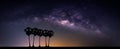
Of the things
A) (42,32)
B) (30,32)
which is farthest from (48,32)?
(30,32)

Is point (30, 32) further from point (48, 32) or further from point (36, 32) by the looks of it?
point (48, 32)

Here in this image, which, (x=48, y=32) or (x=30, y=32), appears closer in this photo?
(x=30, y=32)

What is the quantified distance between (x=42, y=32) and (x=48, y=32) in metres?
4.49

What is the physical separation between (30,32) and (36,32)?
5995mm

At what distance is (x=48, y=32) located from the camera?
151250 millimetres

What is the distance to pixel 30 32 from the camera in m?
137

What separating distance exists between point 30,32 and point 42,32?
1275 cm

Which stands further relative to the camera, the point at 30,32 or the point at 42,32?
the point at 42,32

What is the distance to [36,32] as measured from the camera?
142500 millimetres

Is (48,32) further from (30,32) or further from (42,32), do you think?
(30,32)

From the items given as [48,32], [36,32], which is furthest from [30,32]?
[48,32]
